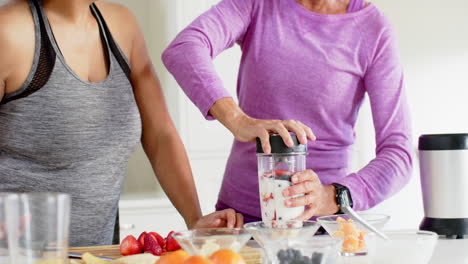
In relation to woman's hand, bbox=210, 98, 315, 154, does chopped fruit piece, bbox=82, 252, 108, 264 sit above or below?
below

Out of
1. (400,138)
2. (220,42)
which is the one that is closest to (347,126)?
(400,138)

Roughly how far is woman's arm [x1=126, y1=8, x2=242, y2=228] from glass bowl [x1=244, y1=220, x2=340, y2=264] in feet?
1.98

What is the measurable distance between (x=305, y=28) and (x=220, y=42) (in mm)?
234

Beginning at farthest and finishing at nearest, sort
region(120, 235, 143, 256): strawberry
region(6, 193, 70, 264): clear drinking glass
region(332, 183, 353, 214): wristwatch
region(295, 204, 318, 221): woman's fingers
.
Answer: region(332, 183, 353, 214): wristwatch → region(295, 204, 318, 221): woman's fingers → region(120, 235, 143, 256): strawberry → region(6, 193, 70, 264): clear drinking glass

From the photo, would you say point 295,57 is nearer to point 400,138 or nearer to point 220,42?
point 220,42

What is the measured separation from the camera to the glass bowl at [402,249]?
1.23 m

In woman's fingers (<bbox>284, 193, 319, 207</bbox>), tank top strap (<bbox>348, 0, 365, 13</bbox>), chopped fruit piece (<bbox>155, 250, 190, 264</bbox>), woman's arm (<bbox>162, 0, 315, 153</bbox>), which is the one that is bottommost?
chopped fruit piece (<bbox>155, 250, 190, 264</bbox>)

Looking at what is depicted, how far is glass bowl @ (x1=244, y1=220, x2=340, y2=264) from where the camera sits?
3.56 ft

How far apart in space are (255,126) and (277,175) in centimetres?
13

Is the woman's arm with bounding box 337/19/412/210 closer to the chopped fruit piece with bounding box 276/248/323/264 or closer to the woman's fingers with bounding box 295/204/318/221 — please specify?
the woman's fingers with bounding box 295/204/318/221

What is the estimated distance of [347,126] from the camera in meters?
1.81

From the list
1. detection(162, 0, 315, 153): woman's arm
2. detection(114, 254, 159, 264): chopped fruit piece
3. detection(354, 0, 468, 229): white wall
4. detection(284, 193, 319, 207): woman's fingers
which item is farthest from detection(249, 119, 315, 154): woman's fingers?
detection(354, 0, 468, 229): white wall

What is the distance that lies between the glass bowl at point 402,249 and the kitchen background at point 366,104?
2.01 meters

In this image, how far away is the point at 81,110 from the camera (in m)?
1.60
